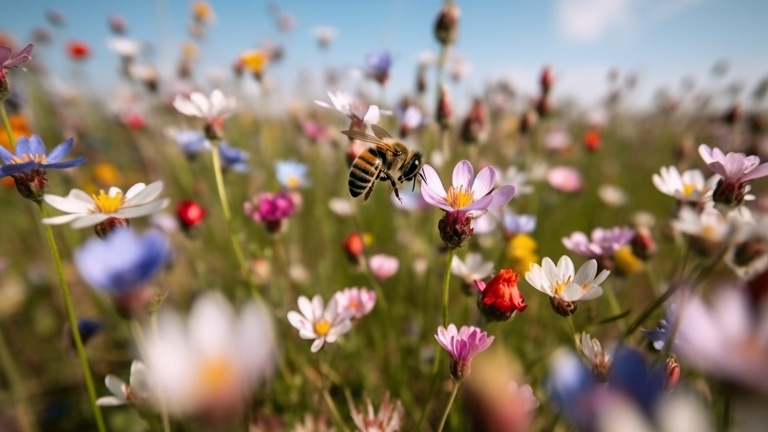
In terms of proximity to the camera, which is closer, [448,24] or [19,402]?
[19,402]

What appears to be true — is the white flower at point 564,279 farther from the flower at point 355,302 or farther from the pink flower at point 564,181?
the pink flower at point 564,181

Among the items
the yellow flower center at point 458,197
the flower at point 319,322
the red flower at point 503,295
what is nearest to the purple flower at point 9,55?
the flower at point 319,322

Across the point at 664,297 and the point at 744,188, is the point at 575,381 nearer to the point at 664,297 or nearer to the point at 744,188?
the point at 664,297

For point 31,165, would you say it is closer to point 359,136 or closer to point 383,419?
point 359,136

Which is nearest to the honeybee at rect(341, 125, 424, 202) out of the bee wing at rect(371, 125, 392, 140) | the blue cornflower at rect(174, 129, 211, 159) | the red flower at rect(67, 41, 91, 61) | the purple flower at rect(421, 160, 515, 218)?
the bee wing at rect(371, 125, 392, 140)

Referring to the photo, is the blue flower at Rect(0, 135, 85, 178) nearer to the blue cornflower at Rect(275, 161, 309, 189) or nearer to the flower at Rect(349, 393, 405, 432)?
the flower at Rect(349, 393, 405, 432)

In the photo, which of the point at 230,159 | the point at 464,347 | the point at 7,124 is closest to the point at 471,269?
the point at 464,347
